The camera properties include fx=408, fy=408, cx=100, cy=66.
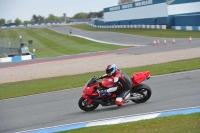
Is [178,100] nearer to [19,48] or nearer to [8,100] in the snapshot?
[8,100]

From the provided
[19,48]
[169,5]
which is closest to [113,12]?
[169,5]

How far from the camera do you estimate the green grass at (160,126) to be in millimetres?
8570

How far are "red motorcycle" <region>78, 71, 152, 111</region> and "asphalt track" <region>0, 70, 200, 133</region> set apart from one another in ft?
0.81

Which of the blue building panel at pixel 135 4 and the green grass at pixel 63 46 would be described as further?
the blue building panel at pixel 135 4

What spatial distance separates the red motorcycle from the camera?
515 inches

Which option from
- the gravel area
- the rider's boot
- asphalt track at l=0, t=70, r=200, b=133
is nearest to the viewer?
asphalt track at l=0, t=70, r=200, b=133

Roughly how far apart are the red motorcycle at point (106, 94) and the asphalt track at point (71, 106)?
0.81ft

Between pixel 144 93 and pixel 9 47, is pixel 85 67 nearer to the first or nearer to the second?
pixel 144 93

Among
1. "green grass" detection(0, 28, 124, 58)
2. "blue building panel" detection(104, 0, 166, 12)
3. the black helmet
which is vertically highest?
"blue building panel" detection(104, 0, 166, 12)

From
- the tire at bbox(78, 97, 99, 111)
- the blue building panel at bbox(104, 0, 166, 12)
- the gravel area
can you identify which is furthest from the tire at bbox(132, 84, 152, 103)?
the blue building panel at bbox(104, 0, 166, 12)

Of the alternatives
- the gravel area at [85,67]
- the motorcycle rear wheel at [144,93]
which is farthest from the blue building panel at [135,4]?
the motorcycle rear wheel at [144,93]

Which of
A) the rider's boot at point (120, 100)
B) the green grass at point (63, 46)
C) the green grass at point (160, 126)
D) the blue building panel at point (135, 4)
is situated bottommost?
the green grass at point (63, 46)

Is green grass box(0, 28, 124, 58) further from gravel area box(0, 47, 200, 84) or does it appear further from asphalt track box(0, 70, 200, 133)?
asphalt track box(0, 70, 200, 133)

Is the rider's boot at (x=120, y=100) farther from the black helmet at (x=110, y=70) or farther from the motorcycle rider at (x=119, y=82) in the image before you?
the black helmet at (x=110, y=70)
